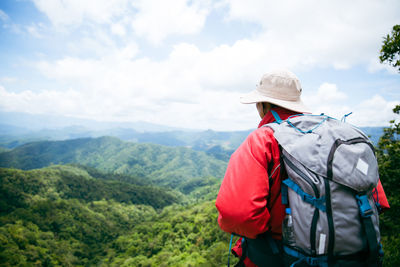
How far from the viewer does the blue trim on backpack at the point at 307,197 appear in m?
1.58

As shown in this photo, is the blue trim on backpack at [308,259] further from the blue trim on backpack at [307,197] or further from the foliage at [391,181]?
the foliage at [391,181]

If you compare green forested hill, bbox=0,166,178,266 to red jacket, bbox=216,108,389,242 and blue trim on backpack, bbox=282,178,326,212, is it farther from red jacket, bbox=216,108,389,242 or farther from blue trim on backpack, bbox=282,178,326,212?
blue trim on backpack, bbox=282,178,326,212

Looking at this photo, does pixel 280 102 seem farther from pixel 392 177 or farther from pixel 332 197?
pixel 392 177

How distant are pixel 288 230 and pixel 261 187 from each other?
0.51m

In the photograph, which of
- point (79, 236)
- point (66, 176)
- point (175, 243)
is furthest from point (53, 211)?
point (175, 243)

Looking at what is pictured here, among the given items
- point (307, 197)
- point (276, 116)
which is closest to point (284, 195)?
point (307, 197)

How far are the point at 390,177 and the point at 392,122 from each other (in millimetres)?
2600

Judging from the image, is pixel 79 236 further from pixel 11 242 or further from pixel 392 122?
pixel 392 122

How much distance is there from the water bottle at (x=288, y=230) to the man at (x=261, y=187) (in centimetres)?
8

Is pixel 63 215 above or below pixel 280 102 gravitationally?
below

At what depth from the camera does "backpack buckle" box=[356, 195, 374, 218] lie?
1.48 m

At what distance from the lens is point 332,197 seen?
5.10 ft

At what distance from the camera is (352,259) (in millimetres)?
1556

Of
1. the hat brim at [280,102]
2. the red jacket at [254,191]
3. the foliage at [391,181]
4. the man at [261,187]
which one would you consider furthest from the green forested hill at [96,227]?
the hat brim at [280,102]
